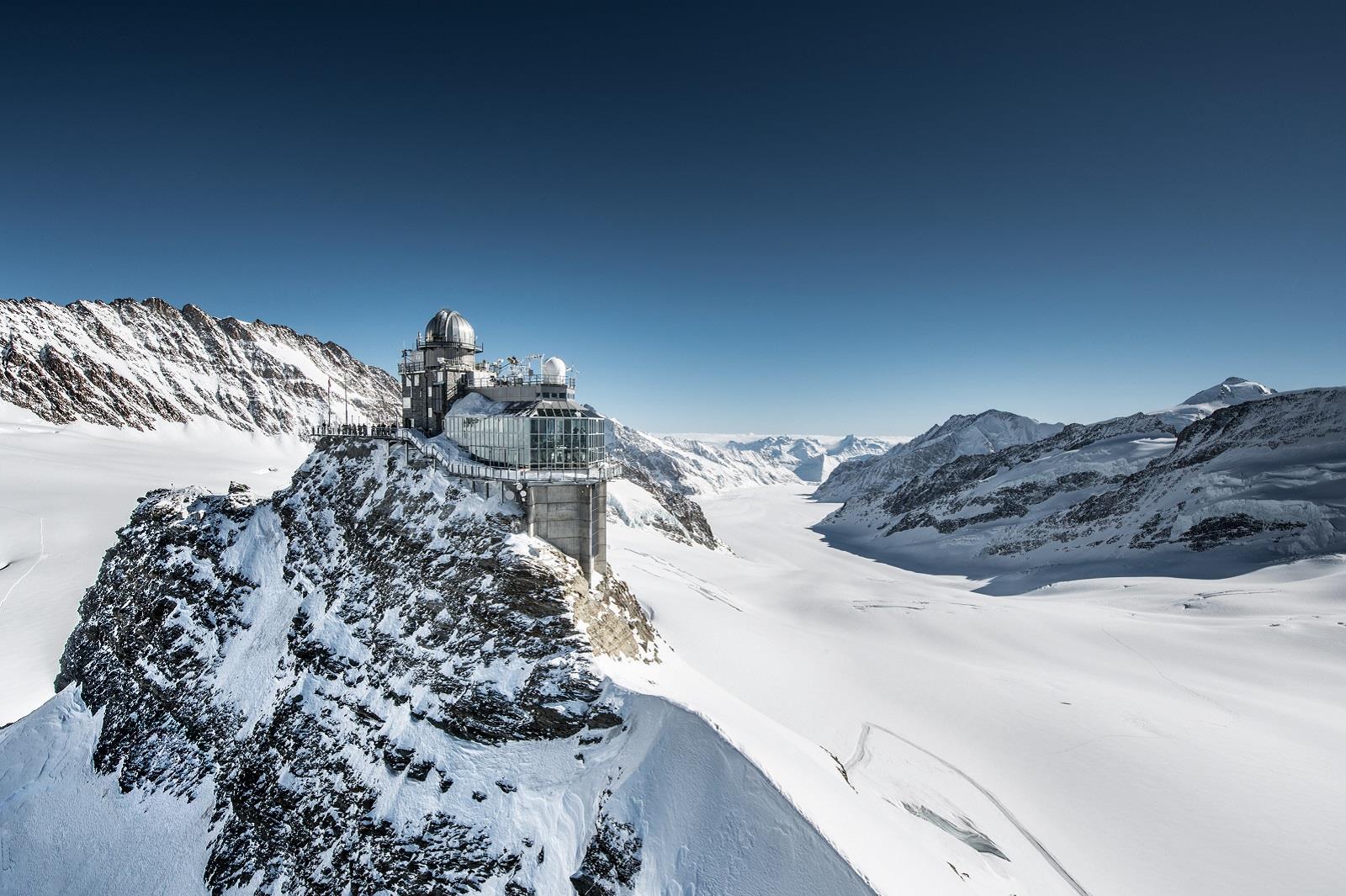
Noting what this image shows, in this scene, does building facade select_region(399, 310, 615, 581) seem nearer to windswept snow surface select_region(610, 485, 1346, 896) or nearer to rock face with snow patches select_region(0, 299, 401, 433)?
windswept snow surface select_region(610, 485, 1346, 896)

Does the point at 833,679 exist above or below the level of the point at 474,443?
below

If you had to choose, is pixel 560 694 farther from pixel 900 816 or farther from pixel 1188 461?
pixel 1188 461

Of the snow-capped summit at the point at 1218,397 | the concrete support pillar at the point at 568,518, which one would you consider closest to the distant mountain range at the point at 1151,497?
the snow-capped summit at the point at 1218,397

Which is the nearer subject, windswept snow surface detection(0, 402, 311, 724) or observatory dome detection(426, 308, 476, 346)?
observatory dome detection(426, 308, 476, 346)

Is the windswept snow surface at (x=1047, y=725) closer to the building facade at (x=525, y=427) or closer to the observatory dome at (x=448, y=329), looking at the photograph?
the building facade at (x=525, y=427)

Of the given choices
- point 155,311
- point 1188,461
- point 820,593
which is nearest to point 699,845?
point 820,593

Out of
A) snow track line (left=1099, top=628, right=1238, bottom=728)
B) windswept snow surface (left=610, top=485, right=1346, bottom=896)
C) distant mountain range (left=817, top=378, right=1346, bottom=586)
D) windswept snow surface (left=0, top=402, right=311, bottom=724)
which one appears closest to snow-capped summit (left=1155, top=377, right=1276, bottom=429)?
distant mountain range (left=817, top=378, right=1346, bottom=586)

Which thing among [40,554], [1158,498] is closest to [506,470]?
[40,554]
